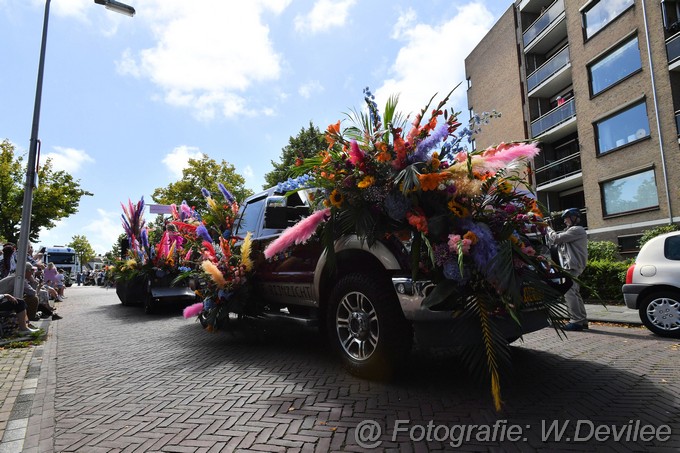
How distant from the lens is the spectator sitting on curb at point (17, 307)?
6.37m

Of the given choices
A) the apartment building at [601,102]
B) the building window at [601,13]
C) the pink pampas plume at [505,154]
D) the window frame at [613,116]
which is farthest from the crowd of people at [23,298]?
the building window at [601,13]

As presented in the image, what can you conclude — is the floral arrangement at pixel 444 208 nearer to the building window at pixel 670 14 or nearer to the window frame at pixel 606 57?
the building window at pixel 670 14

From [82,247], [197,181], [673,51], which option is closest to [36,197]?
[197,181]

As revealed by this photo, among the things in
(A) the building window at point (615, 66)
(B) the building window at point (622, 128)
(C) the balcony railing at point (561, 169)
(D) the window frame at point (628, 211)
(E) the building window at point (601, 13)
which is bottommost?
(D) the window frame at point (628, 211)

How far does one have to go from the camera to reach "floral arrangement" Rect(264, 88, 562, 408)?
9.69 feet

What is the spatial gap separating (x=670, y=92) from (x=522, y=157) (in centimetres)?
1598

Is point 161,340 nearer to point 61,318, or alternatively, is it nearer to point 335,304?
point 335,304

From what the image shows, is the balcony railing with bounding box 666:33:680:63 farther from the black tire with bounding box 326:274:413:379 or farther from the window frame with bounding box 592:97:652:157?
the black tire with bounding box 326:274:413:379

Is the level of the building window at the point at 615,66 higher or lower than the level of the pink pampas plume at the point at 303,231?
higher

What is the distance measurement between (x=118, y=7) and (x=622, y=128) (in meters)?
19.0

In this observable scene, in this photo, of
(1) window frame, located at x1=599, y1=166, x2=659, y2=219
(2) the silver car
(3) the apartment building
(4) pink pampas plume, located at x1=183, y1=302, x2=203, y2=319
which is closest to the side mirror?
(4) pink pampas plume, located at x1=183, y1=302, x2=203, y2=319

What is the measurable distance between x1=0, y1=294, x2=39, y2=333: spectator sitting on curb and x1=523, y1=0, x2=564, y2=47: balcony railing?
981 inches

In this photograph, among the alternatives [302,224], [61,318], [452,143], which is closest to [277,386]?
[302,224]

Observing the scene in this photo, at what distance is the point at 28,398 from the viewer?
3.58 metres
